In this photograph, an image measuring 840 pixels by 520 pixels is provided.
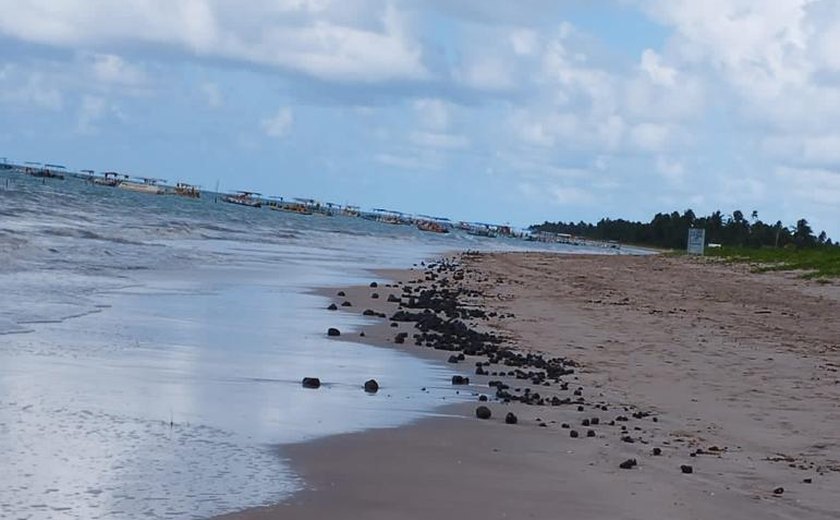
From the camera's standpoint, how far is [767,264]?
5759cm

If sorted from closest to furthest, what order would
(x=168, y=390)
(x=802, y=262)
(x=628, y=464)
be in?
1. (x=628, y=464)
2. (x=168, y=390)
3. (x=802, y=262)

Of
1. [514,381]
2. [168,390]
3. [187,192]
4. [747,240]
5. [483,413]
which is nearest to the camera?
[483,413]

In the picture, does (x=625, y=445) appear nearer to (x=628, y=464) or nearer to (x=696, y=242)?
(x=628, y=464)

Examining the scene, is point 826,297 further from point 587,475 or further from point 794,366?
point 587,475

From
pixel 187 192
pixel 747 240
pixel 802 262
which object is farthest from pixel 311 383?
pixel 187 192

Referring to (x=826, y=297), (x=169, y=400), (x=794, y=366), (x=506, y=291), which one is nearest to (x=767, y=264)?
(x=826, y=297)

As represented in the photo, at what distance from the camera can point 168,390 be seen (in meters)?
11.8

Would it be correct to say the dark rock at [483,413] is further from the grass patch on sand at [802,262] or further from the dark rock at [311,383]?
the grass patch on sand at [802,262]

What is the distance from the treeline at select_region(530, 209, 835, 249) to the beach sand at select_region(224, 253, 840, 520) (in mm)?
72977

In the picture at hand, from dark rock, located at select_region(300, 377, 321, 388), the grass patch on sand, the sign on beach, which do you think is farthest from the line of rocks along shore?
the sign on beach

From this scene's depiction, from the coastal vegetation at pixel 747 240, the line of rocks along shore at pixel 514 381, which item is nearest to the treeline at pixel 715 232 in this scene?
the coastal vegetation at pixel 747 240

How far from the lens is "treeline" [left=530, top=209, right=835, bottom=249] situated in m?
109

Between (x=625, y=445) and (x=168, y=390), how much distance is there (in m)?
4.68

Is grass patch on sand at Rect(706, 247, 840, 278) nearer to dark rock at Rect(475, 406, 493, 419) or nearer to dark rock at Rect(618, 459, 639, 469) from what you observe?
dark rock at Rect(475, 406, 493, 419)
